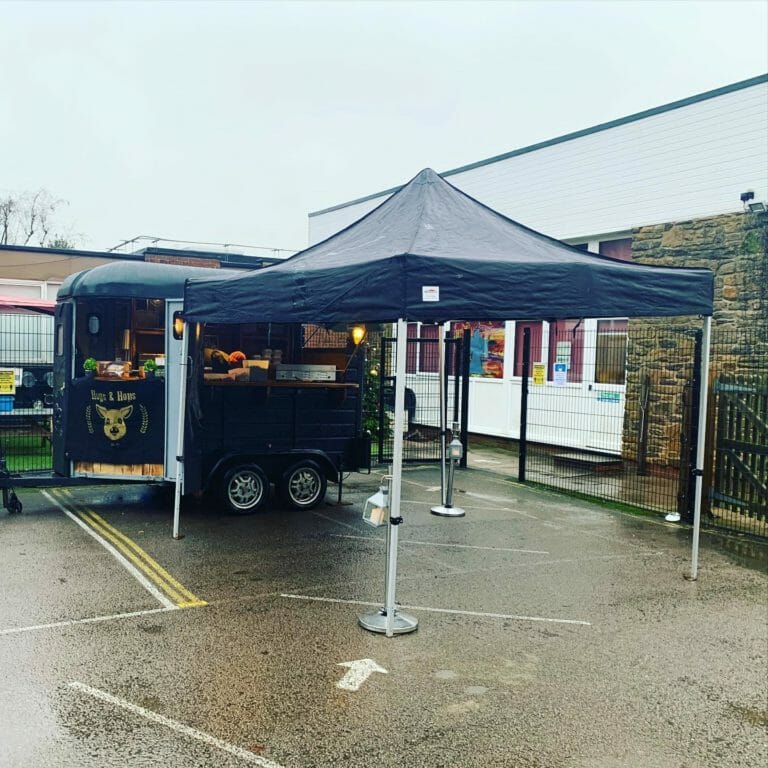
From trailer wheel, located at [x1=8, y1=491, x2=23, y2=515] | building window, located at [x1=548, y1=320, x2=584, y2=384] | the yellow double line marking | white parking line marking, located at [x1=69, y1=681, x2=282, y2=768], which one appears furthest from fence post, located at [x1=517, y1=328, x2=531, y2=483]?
white parking line marking, located at [x1=69, y1=681, x2=282, y2=768]

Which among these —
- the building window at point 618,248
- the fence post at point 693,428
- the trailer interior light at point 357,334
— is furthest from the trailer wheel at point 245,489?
the building window at point 618,248

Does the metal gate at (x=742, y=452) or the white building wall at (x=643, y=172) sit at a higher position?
the white building wall at (x=643, y=172)

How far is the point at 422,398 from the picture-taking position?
17.2 meters

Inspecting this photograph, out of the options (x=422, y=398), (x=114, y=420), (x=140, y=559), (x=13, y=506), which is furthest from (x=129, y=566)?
(x=422, y=398)

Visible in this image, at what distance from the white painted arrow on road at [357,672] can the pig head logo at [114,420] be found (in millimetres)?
5079

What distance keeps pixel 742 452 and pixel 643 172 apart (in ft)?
24.6

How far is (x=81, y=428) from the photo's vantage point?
9.47 m

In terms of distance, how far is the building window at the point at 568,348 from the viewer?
16156 millimetres

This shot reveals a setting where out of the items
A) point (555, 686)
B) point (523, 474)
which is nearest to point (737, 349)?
point (523, 474)

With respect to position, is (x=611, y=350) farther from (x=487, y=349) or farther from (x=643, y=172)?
(x=487, y=349)

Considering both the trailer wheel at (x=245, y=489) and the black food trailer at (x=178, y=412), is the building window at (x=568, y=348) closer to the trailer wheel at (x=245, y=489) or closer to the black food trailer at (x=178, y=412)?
the black food trailer at (x=178, y=412)

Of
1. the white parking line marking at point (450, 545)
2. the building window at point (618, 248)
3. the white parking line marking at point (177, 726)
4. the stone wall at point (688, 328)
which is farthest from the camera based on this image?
the building window at point (618, 248)

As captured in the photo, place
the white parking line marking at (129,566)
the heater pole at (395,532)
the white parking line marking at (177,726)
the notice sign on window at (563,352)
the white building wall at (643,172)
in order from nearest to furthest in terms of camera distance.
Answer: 1. the white parking line marking at (177,726)
2. the heater pole at (395,532)
3. the white parking line marking at (129,566)
4. the white building wall at (643,172)
5. the notice sign on window at (563,352)

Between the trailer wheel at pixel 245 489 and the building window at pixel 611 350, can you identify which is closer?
the trailer wheel at pixel 245 489
